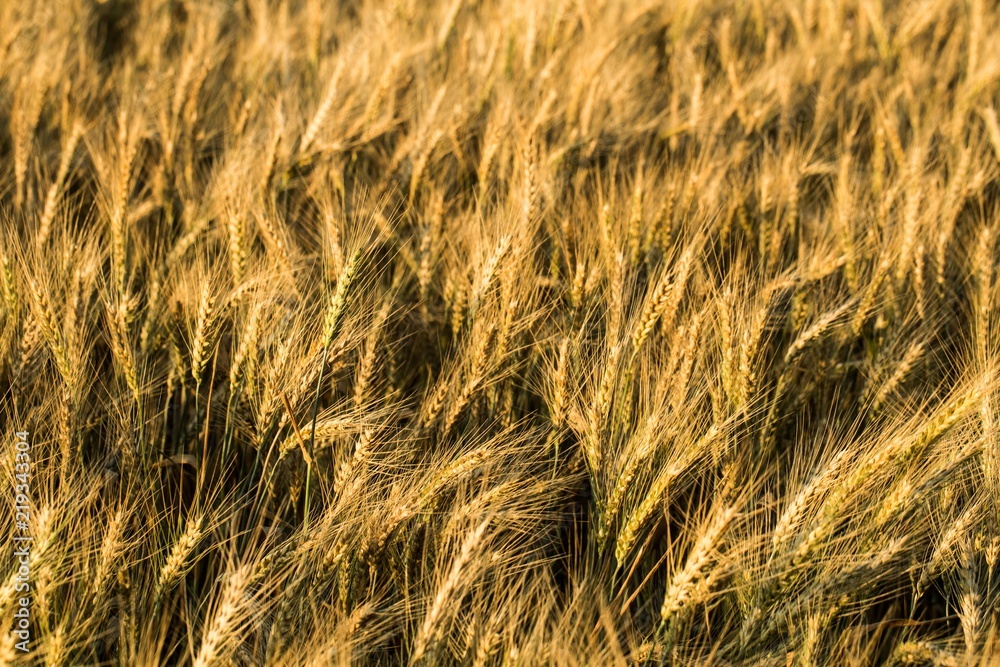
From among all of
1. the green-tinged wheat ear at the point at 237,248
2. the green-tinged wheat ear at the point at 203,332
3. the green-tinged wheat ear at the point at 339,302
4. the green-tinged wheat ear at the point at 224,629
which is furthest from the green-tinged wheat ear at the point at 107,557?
the green-tinged wheat ear at the point at 237,248

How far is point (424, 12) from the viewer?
3479 mm

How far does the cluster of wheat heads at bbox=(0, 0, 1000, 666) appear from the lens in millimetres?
1318

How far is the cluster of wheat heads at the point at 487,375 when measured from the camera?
132 centimetres

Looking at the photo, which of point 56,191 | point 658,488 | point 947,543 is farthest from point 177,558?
point 947,543

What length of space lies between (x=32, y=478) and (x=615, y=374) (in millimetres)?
985

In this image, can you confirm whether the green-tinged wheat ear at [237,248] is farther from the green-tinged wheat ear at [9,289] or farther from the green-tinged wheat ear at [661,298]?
the green-tinged wheat ear at [661,298]

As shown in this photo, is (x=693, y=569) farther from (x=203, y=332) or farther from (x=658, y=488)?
(x=203, y=332)

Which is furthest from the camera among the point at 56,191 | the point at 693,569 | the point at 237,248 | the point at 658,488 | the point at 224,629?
the point at 56,191

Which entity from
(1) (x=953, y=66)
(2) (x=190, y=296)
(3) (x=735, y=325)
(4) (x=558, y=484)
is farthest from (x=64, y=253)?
(1) (x=953, y=66)

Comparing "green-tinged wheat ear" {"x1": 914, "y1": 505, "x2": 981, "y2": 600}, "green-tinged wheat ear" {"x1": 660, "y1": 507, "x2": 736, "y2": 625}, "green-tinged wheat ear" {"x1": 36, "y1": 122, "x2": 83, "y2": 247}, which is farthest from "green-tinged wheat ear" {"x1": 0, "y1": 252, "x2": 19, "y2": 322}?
"green-tinged wheat ear" {"x1": 914, "y1": 505, "x2": 981, "y2": 600}

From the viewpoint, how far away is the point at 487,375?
1.62 metres

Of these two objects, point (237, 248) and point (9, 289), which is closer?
point (9, 289)

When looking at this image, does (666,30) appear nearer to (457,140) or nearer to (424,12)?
(424,12)

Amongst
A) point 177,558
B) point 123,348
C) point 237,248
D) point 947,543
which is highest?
point 237,248
